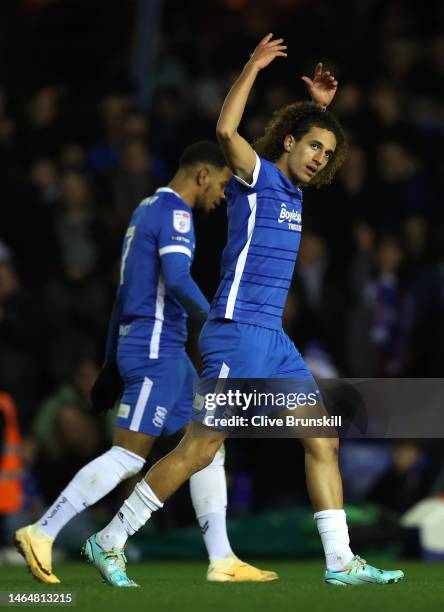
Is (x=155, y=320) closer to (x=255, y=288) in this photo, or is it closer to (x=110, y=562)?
(x=255, y=288)

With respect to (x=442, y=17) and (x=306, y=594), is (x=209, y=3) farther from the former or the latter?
(x=306, y=594)

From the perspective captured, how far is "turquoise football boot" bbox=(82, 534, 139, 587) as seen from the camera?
23.1 feet

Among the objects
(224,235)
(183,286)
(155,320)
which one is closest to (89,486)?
(155,320)

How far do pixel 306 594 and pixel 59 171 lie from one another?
7.99 m

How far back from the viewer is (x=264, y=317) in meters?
6.95

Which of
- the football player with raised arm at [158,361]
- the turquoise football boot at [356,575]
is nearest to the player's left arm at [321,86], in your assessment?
the football player with raised arm at [158,361]

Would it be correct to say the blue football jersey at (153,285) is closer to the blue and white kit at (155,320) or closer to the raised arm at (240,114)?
the blue and white kit at (155,320)

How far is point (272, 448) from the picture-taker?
38.3 feet

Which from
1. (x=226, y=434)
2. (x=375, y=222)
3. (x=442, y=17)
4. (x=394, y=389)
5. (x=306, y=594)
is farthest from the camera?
(x=442, y=17)

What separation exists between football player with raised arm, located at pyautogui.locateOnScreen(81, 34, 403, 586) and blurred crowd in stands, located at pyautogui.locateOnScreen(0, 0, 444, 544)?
457 centimetres

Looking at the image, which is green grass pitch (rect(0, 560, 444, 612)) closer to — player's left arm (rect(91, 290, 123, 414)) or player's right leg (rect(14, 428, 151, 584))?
player's right leg (rect(14, 428, 151, 584))

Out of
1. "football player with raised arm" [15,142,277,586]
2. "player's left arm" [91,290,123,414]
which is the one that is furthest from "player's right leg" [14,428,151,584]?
"player's left arm" [91,290,123,414]

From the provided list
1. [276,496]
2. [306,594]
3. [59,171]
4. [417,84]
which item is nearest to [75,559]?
[276,496]

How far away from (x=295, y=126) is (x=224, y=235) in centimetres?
459
